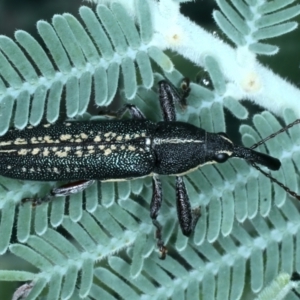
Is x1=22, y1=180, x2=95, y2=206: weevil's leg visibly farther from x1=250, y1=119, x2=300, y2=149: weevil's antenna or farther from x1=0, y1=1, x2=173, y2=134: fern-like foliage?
x1=250, y1=119, x2=300, y2=149: weevil's antenna

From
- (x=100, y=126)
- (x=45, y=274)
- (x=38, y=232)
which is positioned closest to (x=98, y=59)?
(x=100, y=126)

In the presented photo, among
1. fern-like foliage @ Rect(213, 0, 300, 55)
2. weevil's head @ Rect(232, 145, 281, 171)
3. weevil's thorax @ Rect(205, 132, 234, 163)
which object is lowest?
weevil's head @ Rect(232, 145, 281, 171)

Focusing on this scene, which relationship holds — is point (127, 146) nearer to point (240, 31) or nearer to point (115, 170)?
point (115, 170)

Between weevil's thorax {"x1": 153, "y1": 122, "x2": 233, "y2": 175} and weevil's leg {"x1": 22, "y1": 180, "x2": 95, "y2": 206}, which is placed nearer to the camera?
weevil's leg {"x1": 22, "y1": 180, "x2": 95, "y2": 206}

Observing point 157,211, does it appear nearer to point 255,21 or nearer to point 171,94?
point 171,94

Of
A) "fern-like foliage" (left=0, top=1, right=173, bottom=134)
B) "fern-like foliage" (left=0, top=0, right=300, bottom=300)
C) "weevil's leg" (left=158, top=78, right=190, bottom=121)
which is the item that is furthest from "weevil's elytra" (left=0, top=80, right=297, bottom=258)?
"fern-like foliage" (left=0, top=1, right=173, bottom=134)

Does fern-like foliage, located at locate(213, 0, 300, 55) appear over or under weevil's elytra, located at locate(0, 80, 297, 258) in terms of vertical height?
over

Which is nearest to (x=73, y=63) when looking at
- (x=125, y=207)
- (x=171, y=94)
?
(x=171, y=94)
